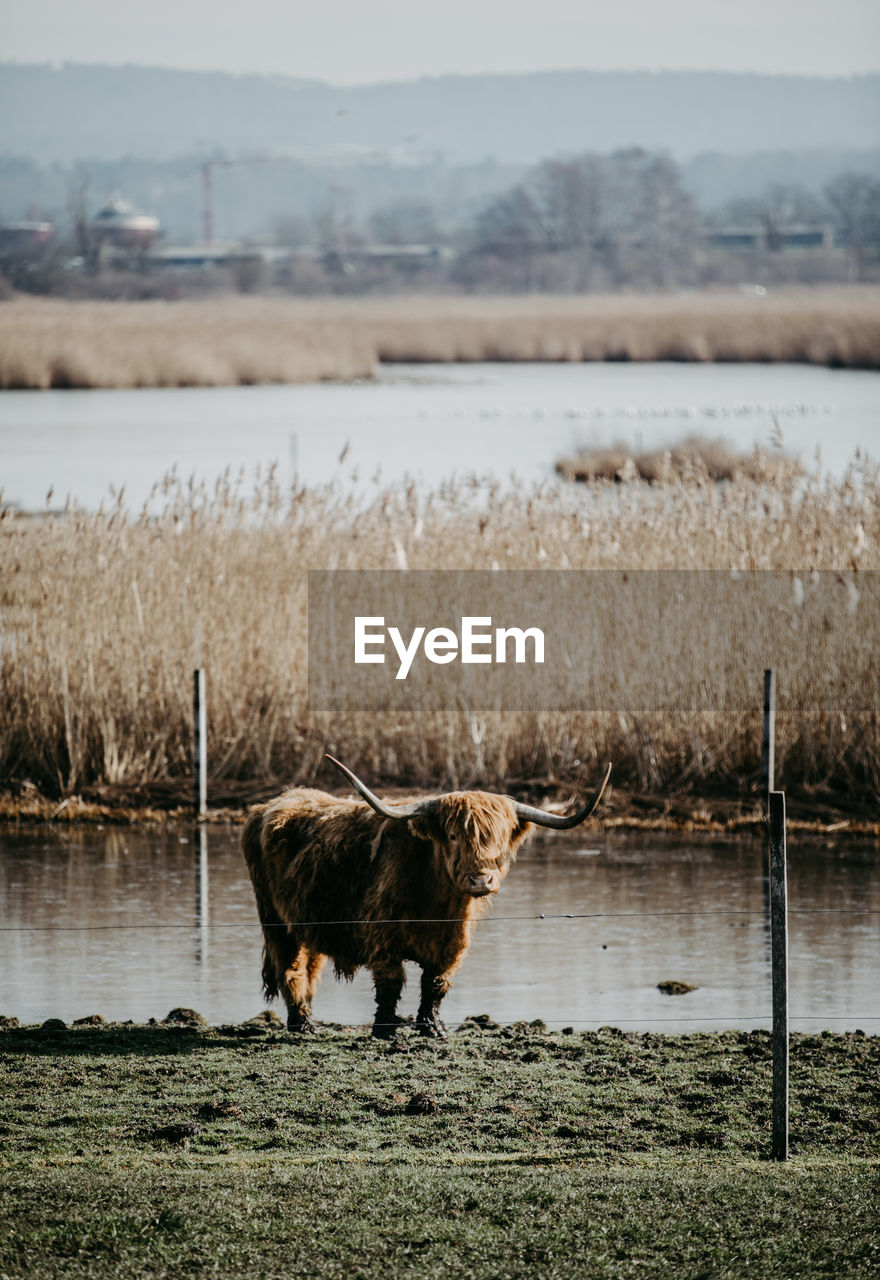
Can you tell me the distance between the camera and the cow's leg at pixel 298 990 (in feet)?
28.4

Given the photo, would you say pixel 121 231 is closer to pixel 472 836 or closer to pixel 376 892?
pixel 376 892

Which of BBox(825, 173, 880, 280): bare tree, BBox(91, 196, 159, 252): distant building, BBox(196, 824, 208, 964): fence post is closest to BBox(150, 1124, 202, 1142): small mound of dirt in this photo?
BBox(196, 824, 208, 964): fence post

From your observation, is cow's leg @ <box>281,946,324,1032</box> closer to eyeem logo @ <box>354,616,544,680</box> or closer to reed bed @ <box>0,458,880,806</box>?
reed bed @ <box>0,458,880,806</box>

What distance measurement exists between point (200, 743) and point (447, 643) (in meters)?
2.52

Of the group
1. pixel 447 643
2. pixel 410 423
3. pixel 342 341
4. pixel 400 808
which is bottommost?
pixel 400 808

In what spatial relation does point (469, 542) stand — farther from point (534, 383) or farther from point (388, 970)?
point (534, 383)

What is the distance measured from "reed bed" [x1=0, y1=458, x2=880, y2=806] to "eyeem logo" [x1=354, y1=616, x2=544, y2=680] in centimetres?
50

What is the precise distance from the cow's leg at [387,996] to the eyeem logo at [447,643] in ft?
21.9

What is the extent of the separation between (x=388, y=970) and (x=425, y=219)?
180411 mm

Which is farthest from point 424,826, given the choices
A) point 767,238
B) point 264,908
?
point 767,238

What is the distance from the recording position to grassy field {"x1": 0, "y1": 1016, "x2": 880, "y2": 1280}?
582cm

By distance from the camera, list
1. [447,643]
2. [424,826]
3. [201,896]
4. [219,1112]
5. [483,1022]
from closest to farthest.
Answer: [219,1112] → [424,826] → [483,1022] → [201,896] → [447,643]

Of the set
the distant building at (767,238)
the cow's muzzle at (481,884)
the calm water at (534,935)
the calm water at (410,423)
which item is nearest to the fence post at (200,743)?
the calm water at (534,935)

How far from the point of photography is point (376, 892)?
8383 mm
